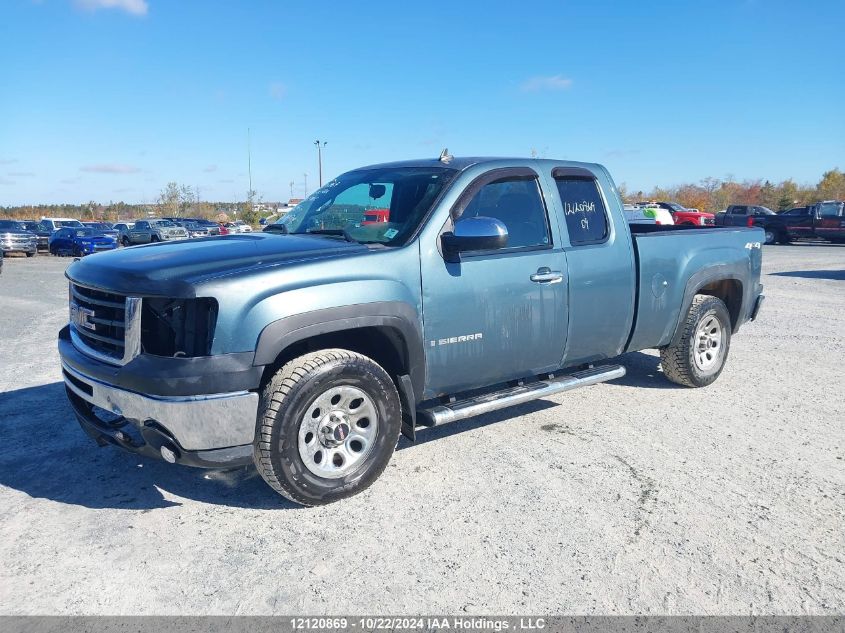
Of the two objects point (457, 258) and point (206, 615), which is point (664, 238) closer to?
point (457, 258)

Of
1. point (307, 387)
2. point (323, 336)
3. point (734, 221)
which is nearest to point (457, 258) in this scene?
point (323, 336)

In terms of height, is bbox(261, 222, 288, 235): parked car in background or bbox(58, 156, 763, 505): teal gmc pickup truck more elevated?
bbox(261, 222, 288, 235): parked car in background

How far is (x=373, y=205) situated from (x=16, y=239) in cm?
2812

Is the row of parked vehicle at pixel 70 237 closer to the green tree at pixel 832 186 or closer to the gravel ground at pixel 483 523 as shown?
the gravel ground at pixel 483 523

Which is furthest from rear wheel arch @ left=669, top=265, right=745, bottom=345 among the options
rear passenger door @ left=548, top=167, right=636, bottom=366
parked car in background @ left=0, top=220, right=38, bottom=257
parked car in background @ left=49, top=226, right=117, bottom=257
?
parked car in background @ left=0, top=220, right=38, bottom=257

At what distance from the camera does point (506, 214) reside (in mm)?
4402

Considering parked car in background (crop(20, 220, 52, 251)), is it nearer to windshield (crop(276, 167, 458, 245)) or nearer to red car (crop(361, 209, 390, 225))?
windshield (crop(276, 167, 458, 245))

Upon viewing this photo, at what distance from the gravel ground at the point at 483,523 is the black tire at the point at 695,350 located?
17.2 inches

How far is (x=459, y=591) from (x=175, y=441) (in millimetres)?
1555

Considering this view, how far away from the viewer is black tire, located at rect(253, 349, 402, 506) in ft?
10.9

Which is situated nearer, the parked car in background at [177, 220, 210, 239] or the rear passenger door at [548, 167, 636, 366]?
the rear passenger door at [548, 167, 636, 366]

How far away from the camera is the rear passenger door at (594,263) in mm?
4590

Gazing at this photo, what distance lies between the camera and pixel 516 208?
447 cm

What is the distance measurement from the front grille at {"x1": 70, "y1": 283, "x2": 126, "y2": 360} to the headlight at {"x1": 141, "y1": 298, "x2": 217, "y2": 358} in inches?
6.3
